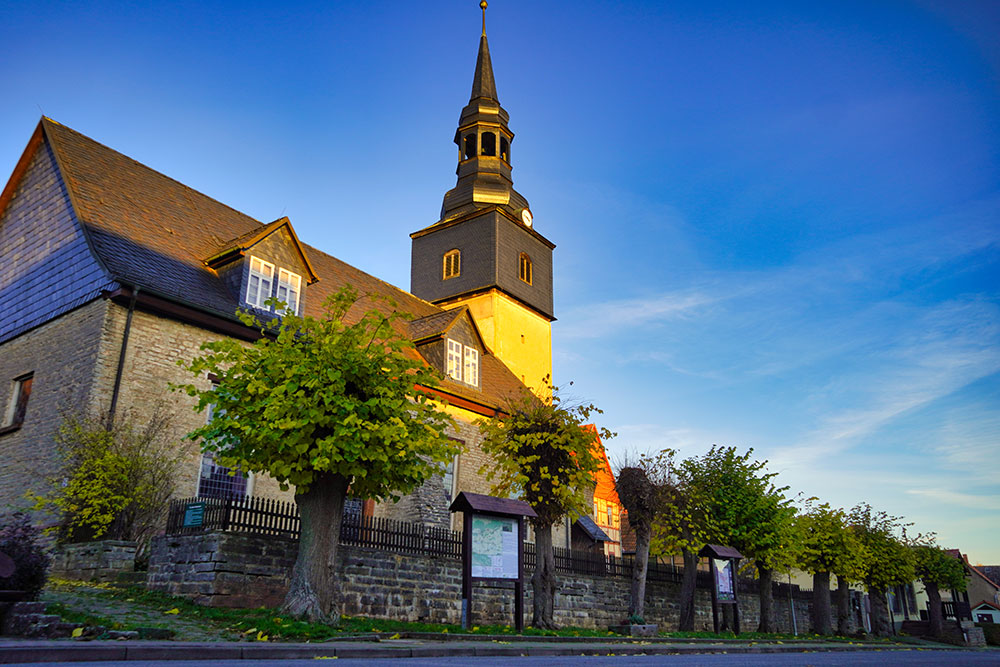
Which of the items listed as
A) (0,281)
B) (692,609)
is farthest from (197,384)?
(692,609)

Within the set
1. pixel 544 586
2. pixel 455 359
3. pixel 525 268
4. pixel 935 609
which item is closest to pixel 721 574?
pixel 544 586

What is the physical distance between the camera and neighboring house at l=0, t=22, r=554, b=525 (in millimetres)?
16672

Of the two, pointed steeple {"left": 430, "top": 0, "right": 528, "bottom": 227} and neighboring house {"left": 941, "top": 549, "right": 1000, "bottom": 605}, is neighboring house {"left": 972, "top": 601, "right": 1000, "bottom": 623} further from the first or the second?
pointed steeple {"left": 430, "top": 0, "right": 528, "bottom": 227}

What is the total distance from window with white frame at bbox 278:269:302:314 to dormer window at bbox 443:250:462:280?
16261 millimetres

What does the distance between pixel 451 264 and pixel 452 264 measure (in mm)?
84

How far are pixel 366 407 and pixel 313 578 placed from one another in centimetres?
315

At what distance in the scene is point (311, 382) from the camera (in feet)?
42.8

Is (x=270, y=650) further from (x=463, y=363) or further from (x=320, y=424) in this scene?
(x=463, y=363)

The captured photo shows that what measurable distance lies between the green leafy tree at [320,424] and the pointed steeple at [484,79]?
3179 cm

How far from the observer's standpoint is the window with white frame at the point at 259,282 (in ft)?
66.1

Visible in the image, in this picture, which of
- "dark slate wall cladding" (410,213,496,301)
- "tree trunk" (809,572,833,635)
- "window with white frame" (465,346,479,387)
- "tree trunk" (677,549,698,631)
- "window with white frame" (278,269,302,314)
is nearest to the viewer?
"window with white frame" (278,269,302,314)

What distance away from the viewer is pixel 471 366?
2747cm

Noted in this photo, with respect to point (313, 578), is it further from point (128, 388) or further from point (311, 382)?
point (128, 388)

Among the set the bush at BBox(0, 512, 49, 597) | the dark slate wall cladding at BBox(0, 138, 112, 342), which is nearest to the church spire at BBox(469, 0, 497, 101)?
the dark slate wall cladding at BBox(0, 138, 112, 342)
